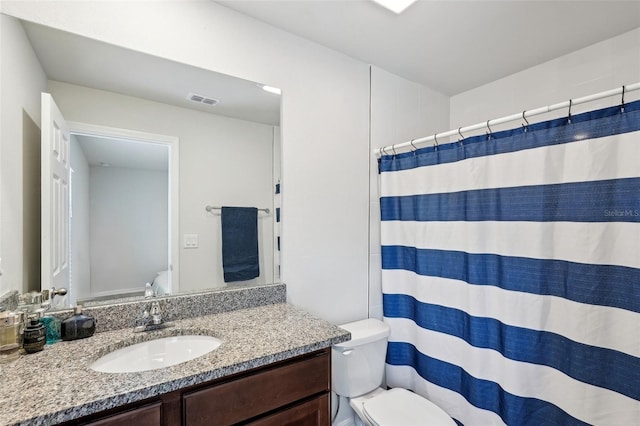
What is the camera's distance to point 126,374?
85 centimetres

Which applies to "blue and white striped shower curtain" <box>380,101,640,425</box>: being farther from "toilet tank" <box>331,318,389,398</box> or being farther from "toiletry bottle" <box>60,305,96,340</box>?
"toiletry bottle" <box>60,305,96,340</box>

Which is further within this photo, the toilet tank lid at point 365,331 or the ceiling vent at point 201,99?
the toilet tank lid at point 365,331

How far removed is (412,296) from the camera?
6.06ft

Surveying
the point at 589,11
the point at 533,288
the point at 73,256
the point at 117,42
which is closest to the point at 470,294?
the point at 533,288

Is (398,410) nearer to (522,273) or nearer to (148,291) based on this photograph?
(522,273)

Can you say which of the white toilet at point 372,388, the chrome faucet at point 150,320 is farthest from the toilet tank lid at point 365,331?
the chrome faucet at point 150,320

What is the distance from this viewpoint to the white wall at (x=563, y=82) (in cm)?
169

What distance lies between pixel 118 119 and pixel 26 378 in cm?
95

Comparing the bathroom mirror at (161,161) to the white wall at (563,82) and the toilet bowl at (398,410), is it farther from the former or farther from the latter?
the white wall at (563,82)

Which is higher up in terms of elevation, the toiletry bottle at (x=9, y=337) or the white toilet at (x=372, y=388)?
the toiletry bottle at (x=9, y=337)

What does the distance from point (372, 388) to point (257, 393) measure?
0.94 metres

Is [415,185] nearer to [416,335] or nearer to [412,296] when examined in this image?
[412,296]

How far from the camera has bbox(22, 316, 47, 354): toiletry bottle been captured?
96cm

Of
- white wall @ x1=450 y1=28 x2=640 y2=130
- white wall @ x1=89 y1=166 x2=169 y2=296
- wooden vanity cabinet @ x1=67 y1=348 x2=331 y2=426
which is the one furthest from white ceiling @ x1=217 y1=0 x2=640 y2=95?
wooden vanity cabinet @ x1=67 y1=348 x2=331 y2=426
